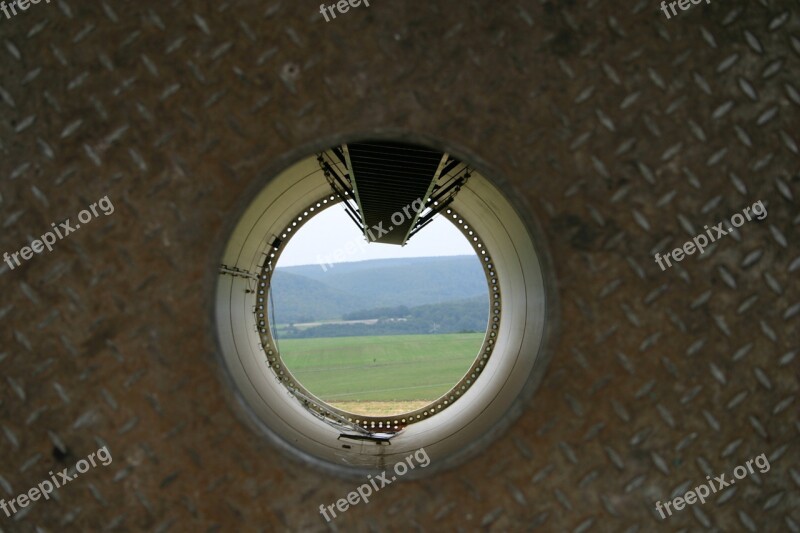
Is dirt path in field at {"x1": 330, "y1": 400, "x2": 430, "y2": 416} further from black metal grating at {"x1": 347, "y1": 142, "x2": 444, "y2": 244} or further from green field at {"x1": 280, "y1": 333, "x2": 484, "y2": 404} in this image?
black metal grating at {"x1": 347, "y1": 142, "x2": 444, "y2": 244}

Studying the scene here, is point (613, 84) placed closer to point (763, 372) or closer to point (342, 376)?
point (763, 372)

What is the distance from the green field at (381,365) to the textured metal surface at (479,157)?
41.1 feet

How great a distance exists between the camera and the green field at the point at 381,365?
16766 millimetres

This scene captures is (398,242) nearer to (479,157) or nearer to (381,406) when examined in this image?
(479,157)

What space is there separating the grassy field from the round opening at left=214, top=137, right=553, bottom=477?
809 cm

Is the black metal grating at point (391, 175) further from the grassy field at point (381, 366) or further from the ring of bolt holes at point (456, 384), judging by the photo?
the grassy field at point (381, 366)

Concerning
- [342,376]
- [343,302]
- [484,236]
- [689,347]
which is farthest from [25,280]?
[343,302]

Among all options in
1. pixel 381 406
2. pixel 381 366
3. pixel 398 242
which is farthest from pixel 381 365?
pixel 398 242

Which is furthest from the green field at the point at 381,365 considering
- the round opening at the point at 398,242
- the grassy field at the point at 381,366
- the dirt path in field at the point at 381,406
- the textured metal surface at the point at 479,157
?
the textured metal surface at the point at 479,157

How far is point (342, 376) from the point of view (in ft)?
68.7

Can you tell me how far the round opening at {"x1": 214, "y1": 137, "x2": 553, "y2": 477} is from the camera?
87.8 inches

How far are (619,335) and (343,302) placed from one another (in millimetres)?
61892

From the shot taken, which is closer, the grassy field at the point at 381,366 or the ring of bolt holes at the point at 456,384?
the ring of bolt holes at the point at 456,384

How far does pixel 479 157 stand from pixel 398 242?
4781 millimetres
